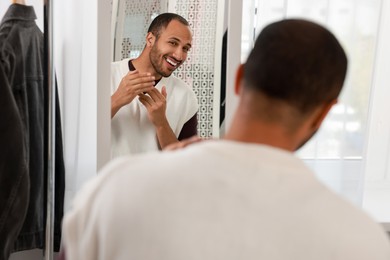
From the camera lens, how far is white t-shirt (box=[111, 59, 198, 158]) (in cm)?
180

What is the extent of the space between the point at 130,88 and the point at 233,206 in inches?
45.5

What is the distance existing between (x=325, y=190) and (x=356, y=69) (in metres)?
1.37

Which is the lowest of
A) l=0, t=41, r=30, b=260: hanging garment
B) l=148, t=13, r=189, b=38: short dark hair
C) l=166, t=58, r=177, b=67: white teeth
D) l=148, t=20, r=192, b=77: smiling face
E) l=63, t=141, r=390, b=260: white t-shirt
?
l=0, t=41, r=30, b=260: hanging garment

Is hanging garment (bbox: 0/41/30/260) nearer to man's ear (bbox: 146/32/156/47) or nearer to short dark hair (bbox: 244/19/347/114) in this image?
man's ear (bbox: 146/32/156/47)

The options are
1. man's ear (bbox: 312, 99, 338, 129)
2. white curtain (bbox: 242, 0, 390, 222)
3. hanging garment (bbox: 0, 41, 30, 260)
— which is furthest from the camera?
white curtain (bbox: 242, 0, 390, 222)

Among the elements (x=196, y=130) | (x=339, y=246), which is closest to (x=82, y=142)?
(x=196, y=130)

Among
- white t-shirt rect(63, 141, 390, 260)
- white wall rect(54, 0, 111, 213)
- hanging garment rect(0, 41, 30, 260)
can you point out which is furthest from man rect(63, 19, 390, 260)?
white wall rect(54, 0, 111, 213)

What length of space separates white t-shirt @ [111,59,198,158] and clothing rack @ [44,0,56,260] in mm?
199

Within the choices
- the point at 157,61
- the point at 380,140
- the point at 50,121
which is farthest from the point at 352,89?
the point at 50,121

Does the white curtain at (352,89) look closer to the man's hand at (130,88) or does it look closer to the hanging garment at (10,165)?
the man's hand at (130,88)

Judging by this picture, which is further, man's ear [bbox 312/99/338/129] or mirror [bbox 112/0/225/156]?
mirror [bbox 112/0/225/156]

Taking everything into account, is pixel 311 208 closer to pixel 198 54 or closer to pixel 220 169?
pixel 220 169

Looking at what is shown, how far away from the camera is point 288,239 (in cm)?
70

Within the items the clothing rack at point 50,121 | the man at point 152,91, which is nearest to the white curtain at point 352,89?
the man at point 152,91
